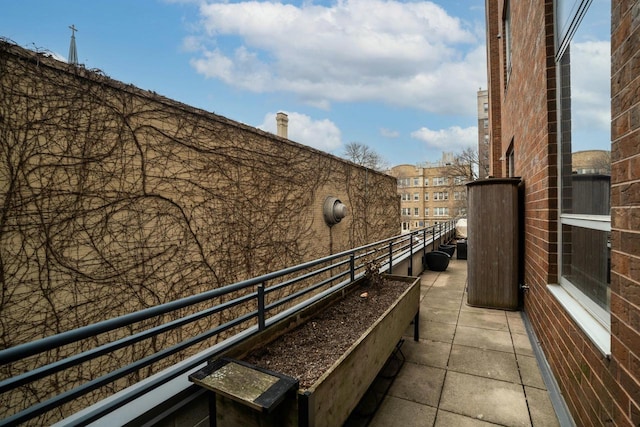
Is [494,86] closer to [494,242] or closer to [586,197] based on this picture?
[494,242]

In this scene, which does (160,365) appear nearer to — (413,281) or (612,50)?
(413,281)

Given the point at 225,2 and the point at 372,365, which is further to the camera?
the point at 225,2

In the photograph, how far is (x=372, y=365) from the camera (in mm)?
2260

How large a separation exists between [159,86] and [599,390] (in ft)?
15.3

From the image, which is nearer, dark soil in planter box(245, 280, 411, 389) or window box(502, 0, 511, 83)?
dark soil in planter box(245, 280, 411, 389)

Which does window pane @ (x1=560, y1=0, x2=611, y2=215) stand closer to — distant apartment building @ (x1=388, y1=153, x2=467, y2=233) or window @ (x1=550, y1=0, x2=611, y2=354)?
window @ (x1=550, y1=0, x2=611, y2=354)

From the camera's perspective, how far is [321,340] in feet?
7.87

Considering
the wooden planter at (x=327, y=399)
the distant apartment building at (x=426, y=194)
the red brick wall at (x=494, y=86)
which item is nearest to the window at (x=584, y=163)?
the wooden planter at (x=327, y=399)

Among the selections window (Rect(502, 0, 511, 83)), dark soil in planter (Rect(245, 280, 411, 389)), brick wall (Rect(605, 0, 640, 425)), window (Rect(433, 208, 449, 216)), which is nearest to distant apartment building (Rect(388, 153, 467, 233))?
window (Rect(433, 208, 449, 216))

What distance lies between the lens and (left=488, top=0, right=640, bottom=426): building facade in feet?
4.38

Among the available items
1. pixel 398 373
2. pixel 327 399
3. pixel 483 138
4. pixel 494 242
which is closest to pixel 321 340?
pixel 327 399

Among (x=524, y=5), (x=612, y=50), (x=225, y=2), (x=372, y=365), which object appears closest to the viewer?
(x=612, y=50)

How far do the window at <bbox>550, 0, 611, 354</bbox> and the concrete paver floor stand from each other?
93 centimetres

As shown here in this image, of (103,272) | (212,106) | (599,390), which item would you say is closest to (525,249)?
(599,390)
